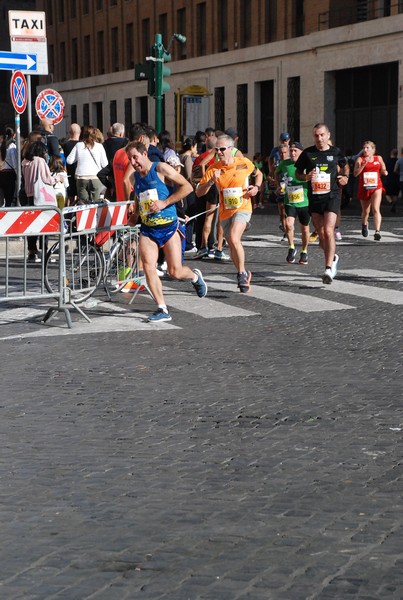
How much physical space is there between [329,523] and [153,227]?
265 inches

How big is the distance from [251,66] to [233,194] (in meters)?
34.9

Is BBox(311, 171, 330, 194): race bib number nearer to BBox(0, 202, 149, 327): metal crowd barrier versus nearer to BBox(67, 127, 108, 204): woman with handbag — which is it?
BBox(0, 202, 149, 327): metal crowd barrier

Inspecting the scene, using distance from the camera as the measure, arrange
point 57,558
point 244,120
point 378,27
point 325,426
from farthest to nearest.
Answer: point 244,120 → point 378,27 → point 325,426 → point 57,558

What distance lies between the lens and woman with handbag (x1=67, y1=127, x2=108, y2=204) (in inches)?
719

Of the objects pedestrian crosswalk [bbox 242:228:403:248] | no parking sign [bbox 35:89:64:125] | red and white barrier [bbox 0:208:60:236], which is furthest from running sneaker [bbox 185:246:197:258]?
red and white barrier [bbox 0:208:60:236]

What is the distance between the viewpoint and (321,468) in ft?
18.7

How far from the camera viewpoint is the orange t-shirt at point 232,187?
13.6 meters

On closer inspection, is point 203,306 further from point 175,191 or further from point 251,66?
point 251,66

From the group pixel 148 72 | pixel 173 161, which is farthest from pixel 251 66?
pixel 173 161

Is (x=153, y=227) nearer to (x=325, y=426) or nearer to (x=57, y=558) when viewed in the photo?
(x=325, y=426)

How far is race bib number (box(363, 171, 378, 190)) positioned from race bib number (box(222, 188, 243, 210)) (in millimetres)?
7718

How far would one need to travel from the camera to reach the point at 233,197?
535 inches

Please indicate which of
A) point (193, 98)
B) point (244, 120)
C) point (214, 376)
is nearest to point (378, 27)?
point (193, 98)

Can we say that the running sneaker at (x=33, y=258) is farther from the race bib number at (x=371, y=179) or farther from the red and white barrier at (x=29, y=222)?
the race bib number at (x=371, y=179)
